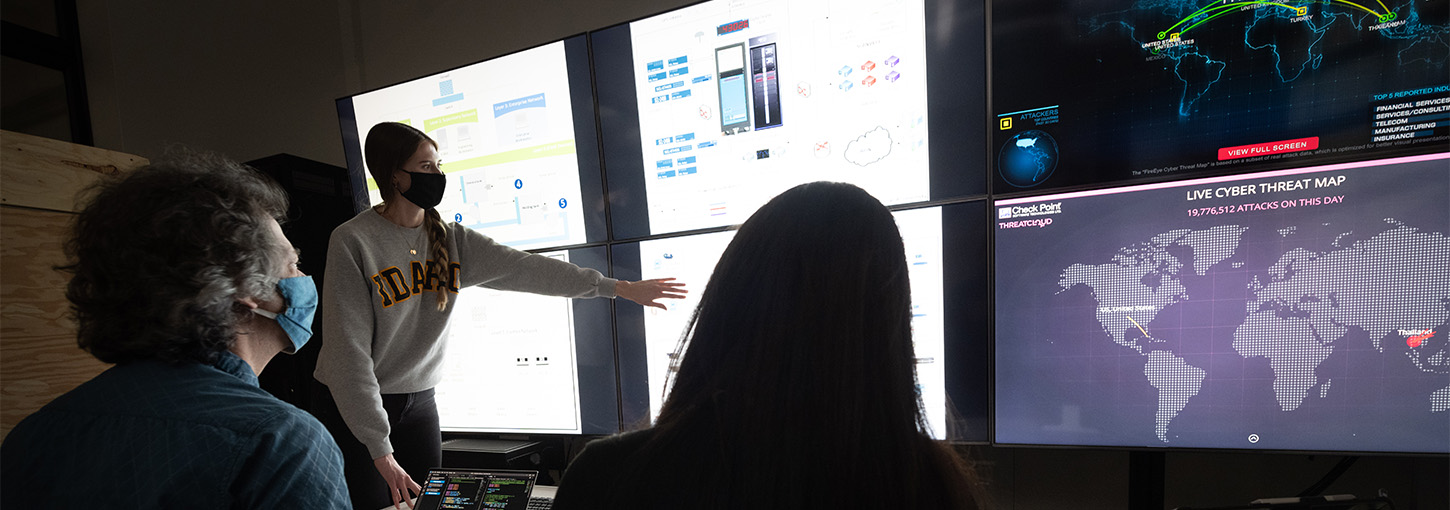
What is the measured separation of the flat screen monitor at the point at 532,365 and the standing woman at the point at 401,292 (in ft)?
0.95

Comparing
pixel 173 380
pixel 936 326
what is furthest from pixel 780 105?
pixel 173 380

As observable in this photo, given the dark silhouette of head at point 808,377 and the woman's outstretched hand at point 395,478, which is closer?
the dark silhouette of head at point 808,377

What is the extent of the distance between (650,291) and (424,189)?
0.77m

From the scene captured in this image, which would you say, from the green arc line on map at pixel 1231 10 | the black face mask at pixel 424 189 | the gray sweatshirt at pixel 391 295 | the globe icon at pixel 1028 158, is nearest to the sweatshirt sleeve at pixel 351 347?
the gray sweatshirt at pixel 391 295

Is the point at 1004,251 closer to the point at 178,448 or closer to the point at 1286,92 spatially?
the point at 1286,92

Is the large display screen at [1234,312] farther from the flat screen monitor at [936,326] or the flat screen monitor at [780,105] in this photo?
the flat screen monitor at [780,105]

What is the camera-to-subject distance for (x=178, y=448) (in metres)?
0.73

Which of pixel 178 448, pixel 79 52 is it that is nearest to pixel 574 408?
pixel 178 448

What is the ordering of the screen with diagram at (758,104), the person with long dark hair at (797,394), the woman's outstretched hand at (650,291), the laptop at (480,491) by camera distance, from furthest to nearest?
the woman's outstretched hand at (650,291)
the screen with diagram at (758,104)
the laptop at (480,491)
the person with long dark hair at (797,394)

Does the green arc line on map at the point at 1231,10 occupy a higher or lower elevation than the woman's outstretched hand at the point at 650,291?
higher

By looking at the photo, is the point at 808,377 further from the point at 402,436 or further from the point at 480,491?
the point at 402,436

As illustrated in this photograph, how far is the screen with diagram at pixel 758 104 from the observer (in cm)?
171

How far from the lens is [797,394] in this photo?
0.67 metres

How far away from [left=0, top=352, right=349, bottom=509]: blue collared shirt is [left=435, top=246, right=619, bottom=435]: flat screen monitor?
4.42 feet
